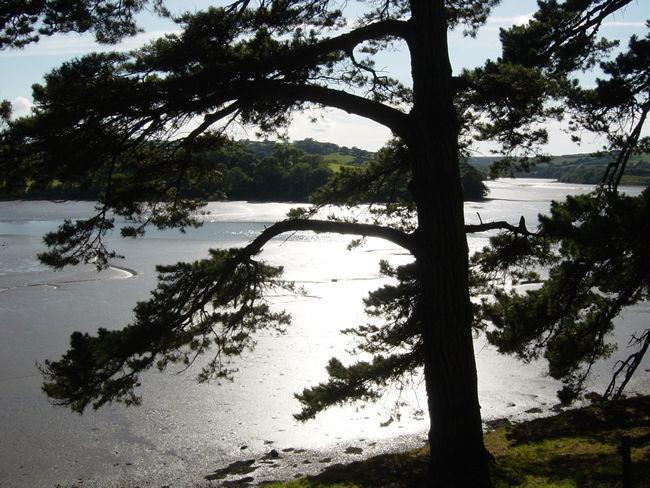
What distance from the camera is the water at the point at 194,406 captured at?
30.5 ft

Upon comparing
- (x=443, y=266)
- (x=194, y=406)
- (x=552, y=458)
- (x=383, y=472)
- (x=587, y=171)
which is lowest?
(x=194, y=406)

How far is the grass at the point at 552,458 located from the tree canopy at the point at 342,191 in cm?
117

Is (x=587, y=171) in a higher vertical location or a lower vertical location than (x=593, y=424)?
higher

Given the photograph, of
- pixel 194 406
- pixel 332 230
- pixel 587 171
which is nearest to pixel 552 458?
pixel 332 230

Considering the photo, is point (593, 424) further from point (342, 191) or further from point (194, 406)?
point (194, 406)

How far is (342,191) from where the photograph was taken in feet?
23.4

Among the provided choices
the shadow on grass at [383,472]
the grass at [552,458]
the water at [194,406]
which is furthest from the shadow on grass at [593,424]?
the shadow on grass at [383,472]

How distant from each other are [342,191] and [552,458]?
14.6ft

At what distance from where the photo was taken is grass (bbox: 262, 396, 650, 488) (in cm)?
644

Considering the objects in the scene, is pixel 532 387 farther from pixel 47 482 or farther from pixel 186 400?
pixel 47 482

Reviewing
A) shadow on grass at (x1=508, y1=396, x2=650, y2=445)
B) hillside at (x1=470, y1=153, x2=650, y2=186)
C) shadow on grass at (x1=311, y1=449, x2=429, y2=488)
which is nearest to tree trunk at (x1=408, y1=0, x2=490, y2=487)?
shadow on grass at (x1=311, y1=449, x2=429, y2=488)

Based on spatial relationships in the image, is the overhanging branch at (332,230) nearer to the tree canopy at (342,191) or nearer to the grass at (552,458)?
the tree canopy at (342,191)

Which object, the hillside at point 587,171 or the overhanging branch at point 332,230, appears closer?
the overhanging branch at point 332,230

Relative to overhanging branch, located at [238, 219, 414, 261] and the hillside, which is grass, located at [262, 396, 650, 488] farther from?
the hillside
